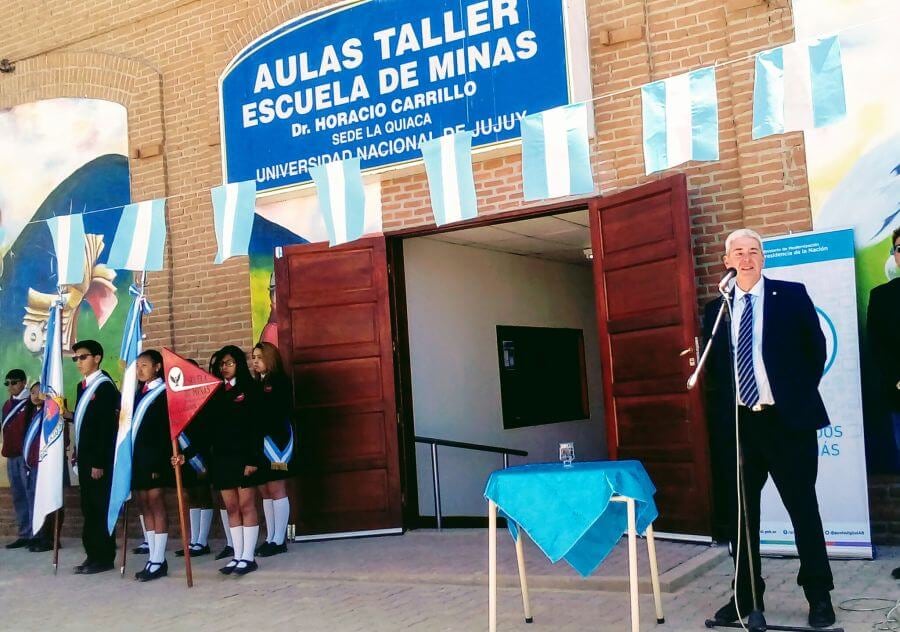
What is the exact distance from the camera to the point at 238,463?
23.2 feet

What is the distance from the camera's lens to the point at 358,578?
6656 millimetres

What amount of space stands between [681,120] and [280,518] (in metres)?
4.46

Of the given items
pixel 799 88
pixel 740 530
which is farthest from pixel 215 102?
pixel 740 530

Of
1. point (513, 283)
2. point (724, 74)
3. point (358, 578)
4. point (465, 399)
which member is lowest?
point (358, 578)

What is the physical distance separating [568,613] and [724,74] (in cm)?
410

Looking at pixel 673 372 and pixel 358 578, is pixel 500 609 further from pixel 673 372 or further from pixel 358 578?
pixel 673 372

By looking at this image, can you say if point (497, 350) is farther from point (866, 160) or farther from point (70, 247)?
point (866, 160)

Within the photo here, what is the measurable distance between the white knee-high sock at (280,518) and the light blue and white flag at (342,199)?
2299 millimetres

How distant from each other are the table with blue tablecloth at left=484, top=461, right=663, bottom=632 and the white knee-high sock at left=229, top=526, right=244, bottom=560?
3.11m

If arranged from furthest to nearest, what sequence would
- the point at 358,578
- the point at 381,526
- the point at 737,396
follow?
the point at 381,526, the point at 358,578, the point at 737,396

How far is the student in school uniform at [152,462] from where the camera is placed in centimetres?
737

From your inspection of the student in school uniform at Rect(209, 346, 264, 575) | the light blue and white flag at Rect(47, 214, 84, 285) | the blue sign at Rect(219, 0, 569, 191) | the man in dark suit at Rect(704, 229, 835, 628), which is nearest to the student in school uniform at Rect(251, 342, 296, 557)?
the student in school uniform at Rect(209, 346, 264, 575)

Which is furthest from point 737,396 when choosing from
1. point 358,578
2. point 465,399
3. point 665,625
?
point 465,399

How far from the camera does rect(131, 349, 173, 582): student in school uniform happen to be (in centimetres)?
737
